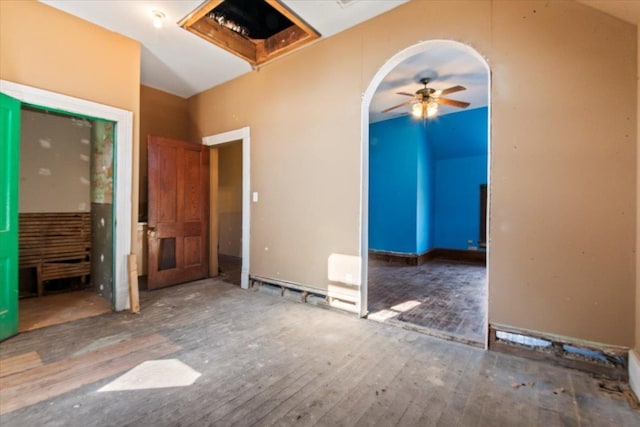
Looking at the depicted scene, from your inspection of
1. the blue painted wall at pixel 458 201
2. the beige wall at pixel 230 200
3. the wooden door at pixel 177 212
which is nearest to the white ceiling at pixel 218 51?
the wooden door at pixel 177 212

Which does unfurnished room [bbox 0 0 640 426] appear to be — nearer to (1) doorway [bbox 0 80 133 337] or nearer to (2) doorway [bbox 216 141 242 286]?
(1) doorway [bbox 0 80 133 337]

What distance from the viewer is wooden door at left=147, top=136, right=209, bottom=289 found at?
13.3ft

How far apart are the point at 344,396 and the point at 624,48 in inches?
119

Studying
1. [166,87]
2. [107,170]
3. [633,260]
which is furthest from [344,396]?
[166,87]

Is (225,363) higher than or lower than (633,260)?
lower

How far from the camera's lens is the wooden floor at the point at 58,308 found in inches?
115

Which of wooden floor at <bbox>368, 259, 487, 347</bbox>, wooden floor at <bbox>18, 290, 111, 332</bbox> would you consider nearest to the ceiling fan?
wooden floor at <bbox>368, 259, 487, 347</bbox>

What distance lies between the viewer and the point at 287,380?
6.33 feet

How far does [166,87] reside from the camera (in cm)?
479

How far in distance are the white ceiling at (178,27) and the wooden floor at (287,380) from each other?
3.23 m

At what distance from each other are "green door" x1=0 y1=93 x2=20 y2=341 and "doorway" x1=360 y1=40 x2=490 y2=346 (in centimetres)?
353

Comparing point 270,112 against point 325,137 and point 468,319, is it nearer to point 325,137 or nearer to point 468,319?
point 325,137

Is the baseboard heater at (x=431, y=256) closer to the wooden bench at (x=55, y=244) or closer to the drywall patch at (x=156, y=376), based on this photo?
the drywall patch at (x=156, y=376)

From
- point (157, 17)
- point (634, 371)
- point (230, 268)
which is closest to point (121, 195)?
point (157, 17)
